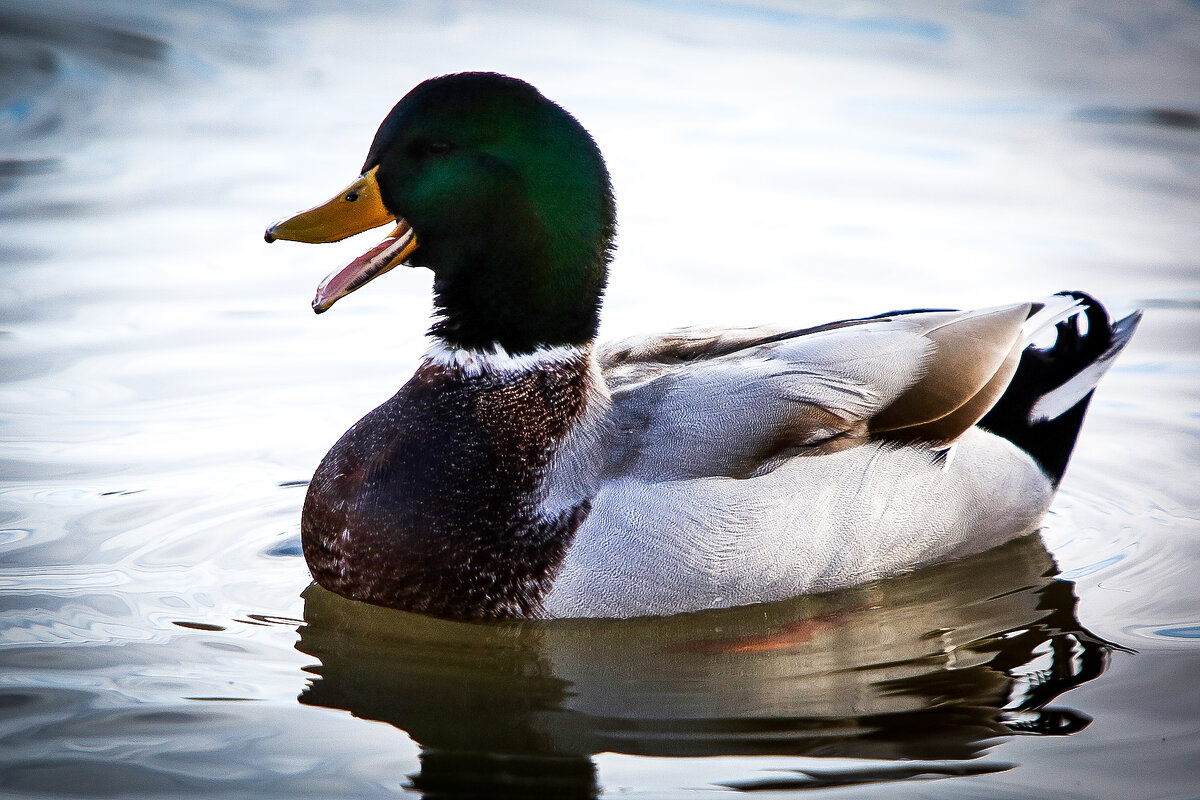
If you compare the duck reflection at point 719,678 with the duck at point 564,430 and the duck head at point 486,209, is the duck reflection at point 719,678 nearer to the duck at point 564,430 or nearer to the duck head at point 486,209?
the duck at point 564,430

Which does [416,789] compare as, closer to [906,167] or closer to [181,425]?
[181,425]

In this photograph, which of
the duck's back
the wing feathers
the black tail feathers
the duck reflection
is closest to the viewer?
the duck reflection

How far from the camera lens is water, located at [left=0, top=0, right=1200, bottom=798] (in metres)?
4.14

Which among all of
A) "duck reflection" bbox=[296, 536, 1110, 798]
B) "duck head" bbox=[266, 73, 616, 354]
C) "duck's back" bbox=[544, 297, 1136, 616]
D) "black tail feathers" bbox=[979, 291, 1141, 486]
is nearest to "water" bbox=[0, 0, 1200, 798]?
"duck reflection" bbox=[296, 536, 1110, 798]

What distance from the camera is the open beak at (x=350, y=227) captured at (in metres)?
4.77

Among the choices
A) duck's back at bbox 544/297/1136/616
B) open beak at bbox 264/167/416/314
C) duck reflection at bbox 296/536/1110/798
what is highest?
open beak at bbox 264/167/416/314

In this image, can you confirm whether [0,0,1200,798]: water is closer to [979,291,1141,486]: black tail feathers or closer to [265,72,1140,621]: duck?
[265,72,1140,621]: duck

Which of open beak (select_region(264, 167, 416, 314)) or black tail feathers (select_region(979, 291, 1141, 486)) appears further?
black tail feathers (select_region(979, 291, 1141, 486))

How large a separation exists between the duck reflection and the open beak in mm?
1087

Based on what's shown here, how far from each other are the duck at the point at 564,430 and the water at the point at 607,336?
0.68 ft

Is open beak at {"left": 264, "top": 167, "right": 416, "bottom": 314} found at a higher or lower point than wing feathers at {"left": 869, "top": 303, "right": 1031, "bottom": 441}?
higher

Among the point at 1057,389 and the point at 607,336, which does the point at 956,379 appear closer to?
the point at 1057,389

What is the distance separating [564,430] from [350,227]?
3.10 ft

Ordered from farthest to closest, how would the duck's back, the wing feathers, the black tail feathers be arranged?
the black tail feathers → the wing feathers → the duck's back
